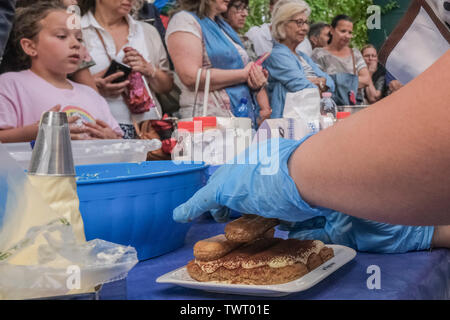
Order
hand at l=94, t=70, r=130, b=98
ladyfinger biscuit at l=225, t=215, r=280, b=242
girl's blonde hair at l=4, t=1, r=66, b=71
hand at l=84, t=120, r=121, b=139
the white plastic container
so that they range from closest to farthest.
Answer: ladyfinger biscuit at l=225, t=215, r=280, b=242 < the white plastic container < hand at l=84, t=120, r=121, b=139 < girl's blonde hair at l=4, t=1, r=66, b=71 < hand at l=94, t=70, r=130, b=98

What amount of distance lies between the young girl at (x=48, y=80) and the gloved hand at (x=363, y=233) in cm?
125

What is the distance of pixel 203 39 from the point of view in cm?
246

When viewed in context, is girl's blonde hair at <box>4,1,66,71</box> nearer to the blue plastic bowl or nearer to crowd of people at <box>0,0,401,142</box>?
crowd of people at <box>0,0,401,142</box>

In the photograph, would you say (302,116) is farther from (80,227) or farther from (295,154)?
(80,227)

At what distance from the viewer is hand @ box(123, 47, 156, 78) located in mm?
2298

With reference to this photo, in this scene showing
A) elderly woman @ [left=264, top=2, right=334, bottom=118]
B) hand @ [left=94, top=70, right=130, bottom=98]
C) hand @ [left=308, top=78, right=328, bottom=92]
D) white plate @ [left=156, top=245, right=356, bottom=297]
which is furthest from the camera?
hand @ [left=308, top=78, right=328, bottom=92]

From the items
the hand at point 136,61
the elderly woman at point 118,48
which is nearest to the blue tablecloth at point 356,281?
the elderly woman at point 118,48

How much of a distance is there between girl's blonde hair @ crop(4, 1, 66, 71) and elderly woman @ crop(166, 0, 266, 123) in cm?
66

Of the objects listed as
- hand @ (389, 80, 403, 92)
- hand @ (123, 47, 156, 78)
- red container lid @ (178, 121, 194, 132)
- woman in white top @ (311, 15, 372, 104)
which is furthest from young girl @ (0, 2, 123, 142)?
hand @ (389, 80, 403, 92)

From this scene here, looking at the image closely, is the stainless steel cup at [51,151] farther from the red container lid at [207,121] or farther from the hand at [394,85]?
the hand at [394,85]

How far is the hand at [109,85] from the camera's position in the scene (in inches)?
87.0

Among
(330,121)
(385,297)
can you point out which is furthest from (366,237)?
(330,121)

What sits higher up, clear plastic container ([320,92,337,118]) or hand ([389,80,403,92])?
hand ([389,80,403,92])
